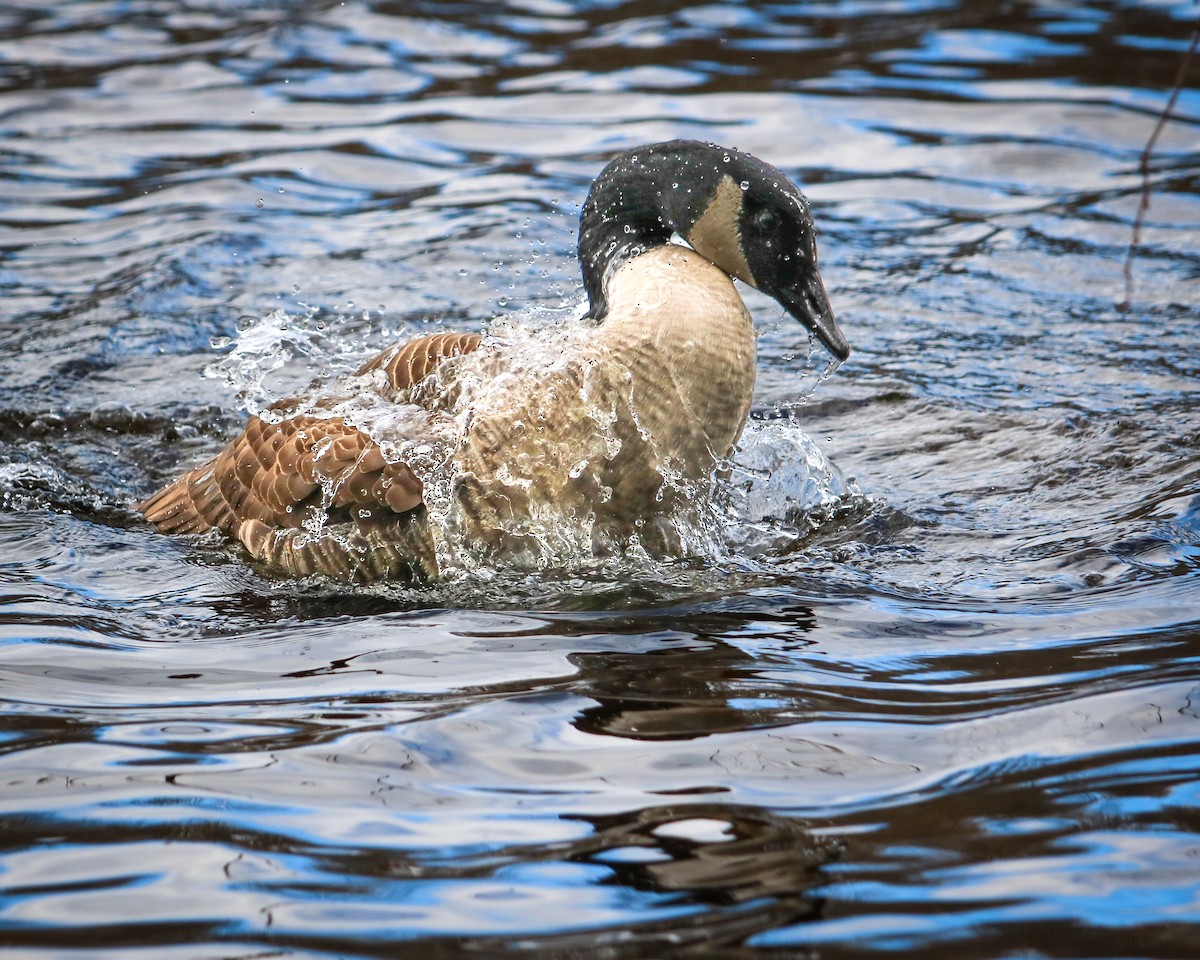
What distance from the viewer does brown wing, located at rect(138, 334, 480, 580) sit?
205 inches

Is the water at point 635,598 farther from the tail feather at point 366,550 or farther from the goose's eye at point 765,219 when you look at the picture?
the goose's eye at point 765,219

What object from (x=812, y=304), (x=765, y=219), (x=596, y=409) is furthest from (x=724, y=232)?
(x=596, y=409)

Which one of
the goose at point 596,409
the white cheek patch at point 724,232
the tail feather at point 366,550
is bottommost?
the tail feather at point 366,550

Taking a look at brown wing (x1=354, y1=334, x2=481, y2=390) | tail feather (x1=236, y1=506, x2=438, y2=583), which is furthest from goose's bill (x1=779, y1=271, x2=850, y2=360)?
tail feather (x1=236, y1=506, x2=438, y2=583)

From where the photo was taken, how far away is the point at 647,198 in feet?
17.7

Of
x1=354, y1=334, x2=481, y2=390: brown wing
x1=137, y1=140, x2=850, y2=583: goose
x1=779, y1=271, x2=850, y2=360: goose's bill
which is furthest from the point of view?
x1=354, y1=334, x2=481, y2=390: brown wing

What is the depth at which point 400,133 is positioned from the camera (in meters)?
11.8

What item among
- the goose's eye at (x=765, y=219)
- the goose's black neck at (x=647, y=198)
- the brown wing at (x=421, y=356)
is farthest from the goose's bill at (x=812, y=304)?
the brown wing at (x=421, y=356)

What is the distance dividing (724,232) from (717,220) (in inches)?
2.1

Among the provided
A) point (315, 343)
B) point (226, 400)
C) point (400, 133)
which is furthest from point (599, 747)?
point (400, 133)

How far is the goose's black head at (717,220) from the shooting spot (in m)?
5.25

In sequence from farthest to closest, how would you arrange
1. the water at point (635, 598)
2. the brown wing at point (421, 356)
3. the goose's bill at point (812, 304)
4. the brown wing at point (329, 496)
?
the brown wing at point (421, 356) → the goose's bill at point (812, 304) → the brown wing at point (329, 496) → the water at point (635, 598)

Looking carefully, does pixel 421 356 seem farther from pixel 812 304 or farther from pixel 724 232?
pixel 812 304

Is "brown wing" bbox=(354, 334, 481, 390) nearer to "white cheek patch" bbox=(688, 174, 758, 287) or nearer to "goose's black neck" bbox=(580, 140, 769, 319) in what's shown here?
"goose's black neck" bbox=(580, 140, 769, 319)
